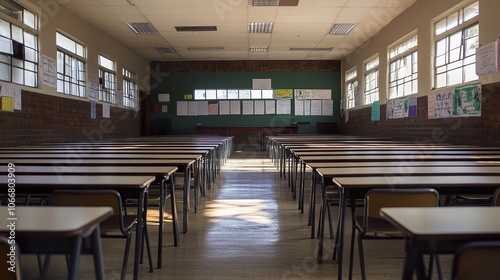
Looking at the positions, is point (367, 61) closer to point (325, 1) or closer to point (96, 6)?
point (325, 1)

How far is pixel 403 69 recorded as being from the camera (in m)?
8.59

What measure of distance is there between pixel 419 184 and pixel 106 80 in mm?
9479

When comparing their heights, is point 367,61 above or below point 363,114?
above

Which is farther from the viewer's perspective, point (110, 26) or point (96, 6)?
point (110, 26)

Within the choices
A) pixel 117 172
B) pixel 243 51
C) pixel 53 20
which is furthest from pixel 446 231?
pixel 243 51

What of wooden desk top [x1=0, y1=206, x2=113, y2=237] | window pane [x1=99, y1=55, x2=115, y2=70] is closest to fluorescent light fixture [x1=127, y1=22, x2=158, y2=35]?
window pane [x1=99, y1=55, x2=115, y2=70]

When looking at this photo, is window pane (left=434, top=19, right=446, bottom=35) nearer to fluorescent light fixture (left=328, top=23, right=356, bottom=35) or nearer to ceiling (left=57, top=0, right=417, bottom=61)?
ceiling (left=57, top=0, right=417, bottom=61)

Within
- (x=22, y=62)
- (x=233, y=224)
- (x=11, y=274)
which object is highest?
(x=22, y=62)

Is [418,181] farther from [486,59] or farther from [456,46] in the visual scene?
[456,46]

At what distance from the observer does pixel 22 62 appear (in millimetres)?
6434

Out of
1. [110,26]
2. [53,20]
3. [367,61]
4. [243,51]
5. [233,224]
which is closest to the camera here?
[233,224]

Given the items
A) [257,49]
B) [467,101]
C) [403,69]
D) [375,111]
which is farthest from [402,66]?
[257,49]

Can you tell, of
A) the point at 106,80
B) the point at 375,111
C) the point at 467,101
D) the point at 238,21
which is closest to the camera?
the point at 467,101

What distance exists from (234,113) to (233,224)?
35.5ft
